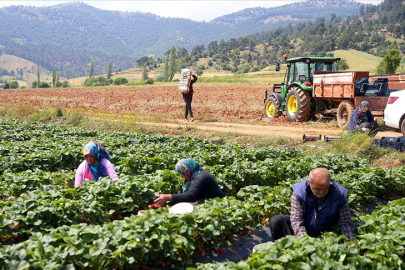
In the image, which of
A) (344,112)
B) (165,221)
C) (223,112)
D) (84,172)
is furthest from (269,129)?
(165,221)

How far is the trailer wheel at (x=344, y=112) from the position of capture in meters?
13.5

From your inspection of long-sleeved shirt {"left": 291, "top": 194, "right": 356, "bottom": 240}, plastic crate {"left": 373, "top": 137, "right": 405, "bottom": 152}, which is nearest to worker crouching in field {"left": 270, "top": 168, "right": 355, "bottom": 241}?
long-sleeved shirt {"left": 291, "top": 194, "right": 356, "bottom": 240}

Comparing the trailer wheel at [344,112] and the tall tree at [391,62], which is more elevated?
the tall tree at [391,62]

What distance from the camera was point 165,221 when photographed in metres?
4.64

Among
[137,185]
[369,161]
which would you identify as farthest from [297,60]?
[137,185]

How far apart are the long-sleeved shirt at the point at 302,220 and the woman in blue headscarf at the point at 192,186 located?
1564 mm

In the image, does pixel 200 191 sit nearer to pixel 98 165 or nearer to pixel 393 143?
pixel 98 165

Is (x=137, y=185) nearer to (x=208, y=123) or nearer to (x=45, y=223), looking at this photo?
(x=45, y=223)

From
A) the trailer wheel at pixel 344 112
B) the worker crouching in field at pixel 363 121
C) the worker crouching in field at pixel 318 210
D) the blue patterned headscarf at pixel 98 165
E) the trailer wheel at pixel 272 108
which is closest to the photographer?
the worker crouching in field at pixel 318 210

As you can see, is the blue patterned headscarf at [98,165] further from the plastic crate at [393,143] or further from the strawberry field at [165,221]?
the plastic crate at [393,143]

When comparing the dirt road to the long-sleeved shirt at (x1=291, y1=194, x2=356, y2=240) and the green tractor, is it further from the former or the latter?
the long-sleeved shirt at (x1=291, y1=194, x2=356, y2=240)

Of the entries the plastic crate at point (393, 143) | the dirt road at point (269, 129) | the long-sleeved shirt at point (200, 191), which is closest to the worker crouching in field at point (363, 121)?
the plastic crate at point (393, 143)

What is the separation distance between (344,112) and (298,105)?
1.90m

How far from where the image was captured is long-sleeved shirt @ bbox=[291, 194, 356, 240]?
472 centimetres
